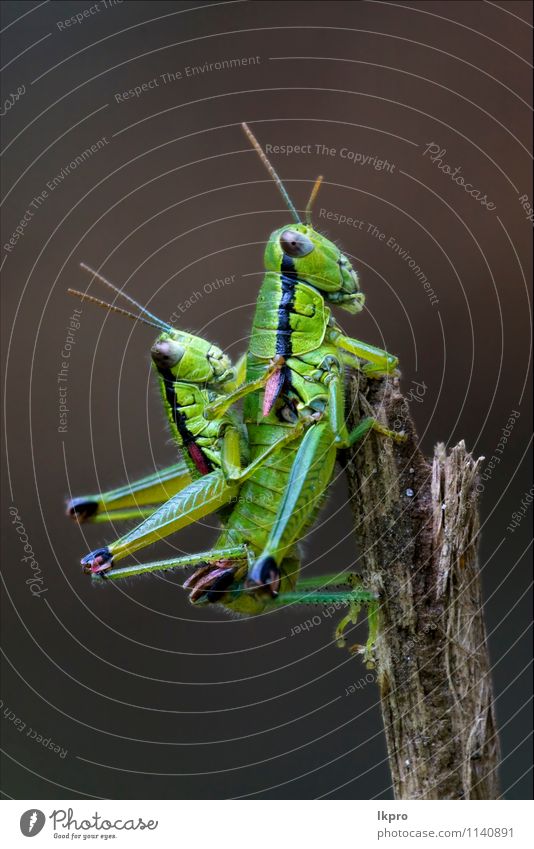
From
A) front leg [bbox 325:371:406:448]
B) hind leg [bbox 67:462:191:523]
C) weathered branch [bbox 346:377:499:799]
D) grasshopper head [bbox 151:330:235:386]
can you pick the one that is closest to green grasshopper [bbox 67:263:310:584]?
grasshopper head [bbox 151:330:235:386]

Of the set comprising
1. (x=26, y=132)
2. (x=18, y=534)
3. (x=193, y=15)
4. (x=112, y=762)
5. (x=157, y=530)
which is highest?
(x=193, y=15)

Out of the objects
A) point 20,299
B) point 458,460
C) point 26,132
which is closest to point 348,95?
point 26,132

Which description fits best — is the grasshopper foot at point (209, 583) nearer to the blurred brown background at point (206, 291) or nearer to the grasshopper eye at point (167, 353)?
the grasshopper eye at point (167, 353)

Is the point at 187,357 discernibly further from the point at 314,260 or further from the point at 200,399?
the point at 314,260

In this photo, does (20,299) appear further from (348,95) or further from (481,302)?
(481,302)

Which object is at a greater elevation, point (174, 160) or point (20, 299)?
point (174, 160)

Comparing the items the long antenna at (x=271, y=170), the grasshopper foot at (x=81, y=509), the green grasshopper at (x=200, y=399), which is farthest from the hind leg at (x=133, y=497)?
the long antenna at (x=271, y=170)

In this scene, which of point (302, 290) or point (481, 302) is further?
point (481, 302)

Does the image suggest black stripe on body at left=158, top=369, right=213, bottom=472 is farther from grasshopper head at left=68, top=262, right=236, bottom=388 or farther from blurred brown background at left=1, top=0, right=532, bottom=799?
blurred brown background at left=1, top=0, right=532, bottom=799
